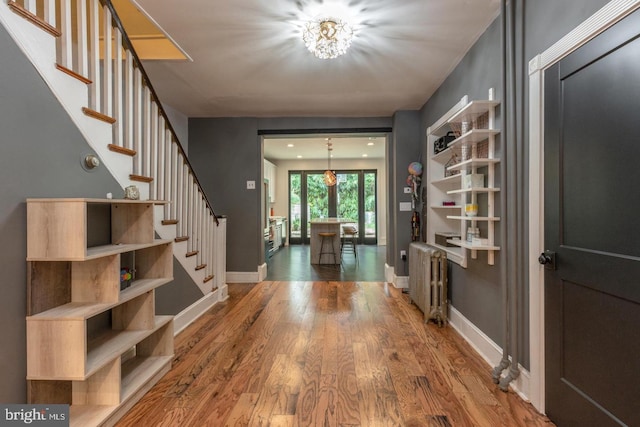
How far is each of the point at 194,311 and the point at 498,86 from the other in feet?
11.3

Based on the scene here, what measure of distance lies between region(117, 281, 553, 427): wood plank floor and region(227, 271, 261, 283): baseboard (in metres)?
1.31

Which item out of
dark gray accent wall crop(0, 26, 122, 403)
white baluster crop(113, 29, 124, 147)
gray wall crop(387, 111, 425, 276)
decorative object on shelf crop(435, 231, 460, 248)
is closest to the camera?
dark gray accent wall crop(0, 26, 122, 403)

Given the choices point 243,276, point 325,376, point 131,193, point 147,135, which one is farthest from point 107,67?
point 243,276

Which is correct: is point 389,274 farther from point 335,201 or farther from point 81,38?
point 335,201

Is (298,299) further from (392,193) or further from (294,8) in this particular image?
(294,8)

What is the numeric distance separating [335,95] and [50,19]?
9.07 feet

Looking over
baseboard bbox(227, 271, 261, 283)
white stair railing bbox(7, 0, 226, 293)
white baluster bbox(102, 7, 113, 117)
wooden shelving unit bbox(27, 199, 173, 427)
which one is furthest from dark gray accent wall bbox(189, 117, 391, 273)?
white baluster bbox(102, 7, 113, 117)

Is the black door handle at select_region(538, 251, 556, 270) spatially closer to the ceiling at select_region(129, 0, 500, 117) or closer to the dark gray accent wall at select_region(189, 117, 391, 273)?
the ceiling at select_region(129, 0, 500, 117)

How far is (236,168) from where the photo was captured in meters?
4.79

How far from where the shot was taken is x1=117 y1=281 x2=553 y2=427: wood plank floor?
175cm

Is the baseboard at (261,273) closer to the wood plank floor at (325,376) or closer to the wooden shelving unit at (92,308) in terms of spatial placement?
the wood plank floor at (325,376)

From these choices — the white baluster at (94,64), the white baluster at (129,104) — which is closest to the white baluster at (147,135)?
the white baluster at (129,104)

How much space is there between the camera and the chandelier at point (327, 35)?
7.47 ft

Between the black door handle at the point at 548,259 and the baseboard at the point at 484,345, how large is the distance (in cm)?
70
